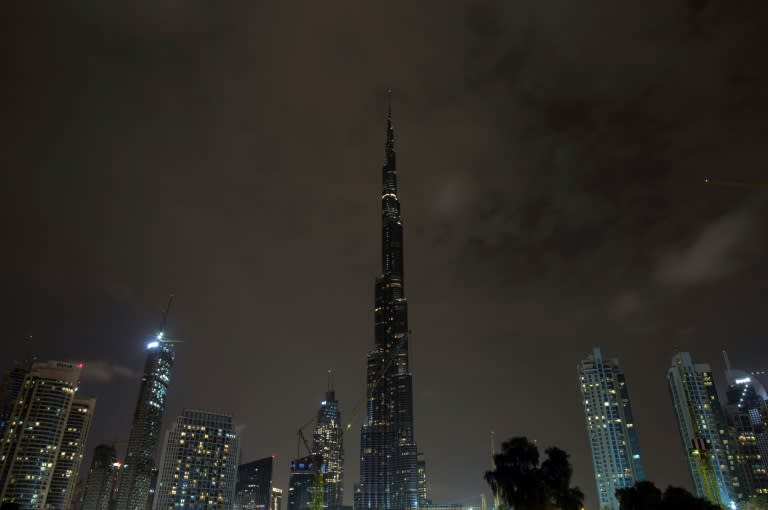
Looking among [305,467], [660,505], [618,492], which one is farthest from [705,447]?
[305,467]

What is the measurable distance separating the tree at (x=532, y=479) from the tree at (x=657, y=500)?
23.9 feet

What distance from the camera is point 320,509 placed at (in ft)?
402

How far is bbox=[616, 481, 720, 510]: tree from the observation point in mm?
52312

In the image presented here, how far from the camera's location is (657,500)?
53969mm

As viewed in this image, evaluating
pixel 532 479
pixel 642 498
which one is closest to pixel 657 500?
pixel 642 498

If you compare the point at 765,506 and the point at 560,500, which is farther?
the point at 765,506

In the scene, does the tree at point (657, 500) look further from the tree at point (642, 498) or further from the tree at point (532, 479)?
the tree at point (532, 479)

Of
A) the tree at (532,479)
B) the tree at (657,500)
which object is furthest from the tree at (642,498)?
the tree at (532,479)

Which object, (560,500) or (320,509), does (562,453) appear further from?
(320,509)

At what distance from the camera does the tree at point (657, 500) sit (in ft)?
172

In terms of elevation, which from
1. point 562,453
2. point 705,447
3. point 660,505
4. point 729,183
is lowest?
point 660,505

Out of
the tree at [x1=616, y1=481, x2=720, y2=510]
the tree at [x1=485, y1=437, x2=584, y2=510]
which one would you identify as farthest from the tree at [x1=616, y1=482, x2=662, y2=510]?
the tree at [x1=485, y1=437, x2=584, y2=510]

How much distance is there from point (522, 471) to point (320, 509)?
280ft

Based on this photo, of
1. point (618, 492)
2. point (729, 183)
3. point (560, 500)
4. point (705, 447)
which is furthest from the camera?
Answer: point (705, 447)
